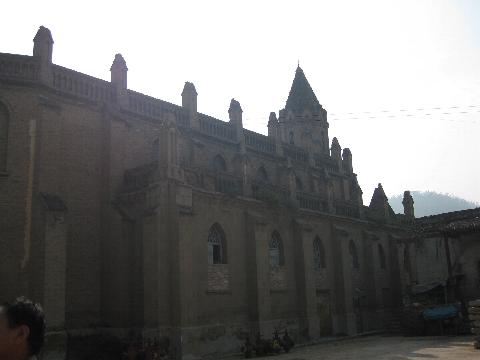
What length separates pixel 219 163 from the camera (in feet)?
92.4

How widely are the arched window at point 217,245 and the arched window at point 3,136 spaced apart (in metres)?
8.87

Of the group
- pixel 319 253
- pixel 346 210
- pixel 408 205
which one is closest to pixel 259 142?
pixel 346 210

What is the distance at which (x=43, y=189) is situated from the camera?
19.6 m

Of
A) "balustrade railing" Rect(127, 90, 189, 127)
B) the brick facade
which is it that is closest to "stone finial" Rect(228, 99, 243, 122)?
the brick facade

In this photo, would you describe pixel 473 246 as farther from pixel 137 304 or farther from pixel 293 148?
pixel 137 304

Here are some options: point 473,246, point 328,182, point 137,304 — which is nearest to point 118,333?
point 137,304

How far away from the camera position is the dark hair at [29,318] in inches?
123

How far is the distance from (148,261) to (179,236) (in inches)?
67.6

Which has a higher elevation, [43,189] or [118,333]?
[43,189]

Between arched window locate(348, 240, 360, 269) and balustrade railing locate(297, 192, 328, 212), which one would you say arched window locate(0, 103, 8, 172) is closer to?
balustrade railing locate(297, 192, 328, 212)

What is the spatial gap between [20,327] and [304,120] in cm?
4250

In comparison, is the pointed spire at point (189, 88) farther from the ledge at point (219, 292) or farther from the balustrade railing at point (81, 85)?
the ledge at point (219, 292)

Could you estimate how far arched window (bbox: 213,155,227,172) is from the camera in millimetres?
27772

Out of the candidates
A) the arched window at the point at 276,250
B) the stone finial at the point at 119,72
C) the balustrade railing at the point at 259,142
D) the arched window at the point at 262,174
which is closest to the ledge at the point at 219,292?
the arched window at the point at 276,250
